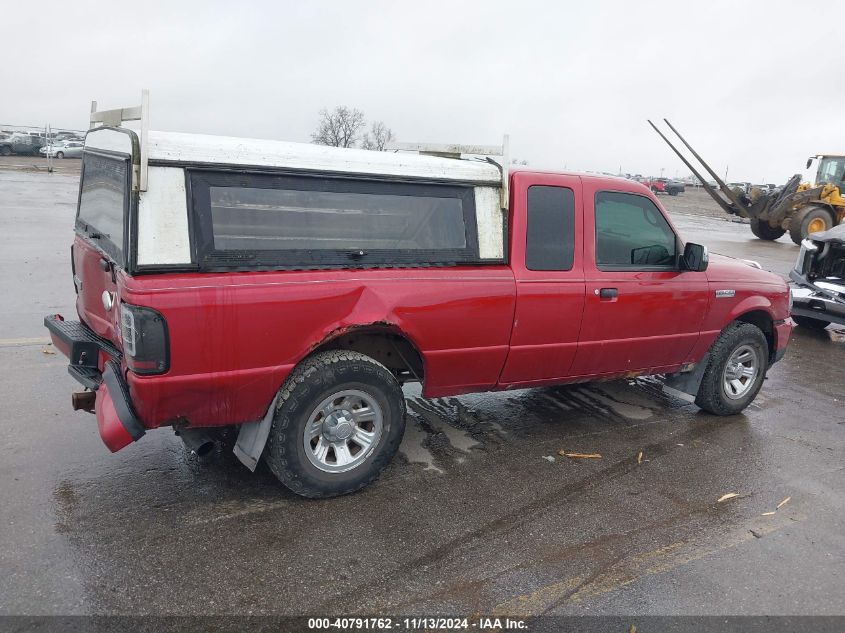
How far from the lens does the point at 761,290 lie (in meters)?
5.54

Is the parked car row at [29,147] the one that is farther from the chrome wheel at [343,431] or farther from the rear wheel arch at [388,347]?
the chrome wheel at [343,431]

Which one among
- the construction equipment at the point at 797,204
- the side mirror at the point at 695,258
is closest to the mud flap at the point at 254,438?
the side mirror at the point at 695,258

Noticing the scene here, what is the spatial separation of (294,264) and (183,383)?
82cm

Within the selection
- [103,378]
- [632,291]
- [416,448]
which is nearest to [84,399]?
[103,378]

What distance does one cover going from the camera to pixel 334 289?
3.63 meters

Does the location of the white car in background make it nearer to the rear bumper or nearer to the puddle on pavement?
the rear bumper

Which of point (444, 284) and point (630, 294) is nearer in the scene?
point (444, 284)

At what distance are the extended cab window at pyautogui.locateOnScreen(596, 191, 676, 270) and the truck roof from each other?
3.09ft

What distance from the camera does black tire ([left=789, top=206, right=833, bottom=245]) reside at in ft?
63.0

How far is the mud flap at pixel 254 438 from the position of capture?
3633mm

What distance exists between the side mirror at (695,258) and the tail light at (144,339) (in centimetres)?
360

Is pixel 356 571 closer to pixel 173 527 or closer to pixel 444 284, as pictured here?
pixel 173 527

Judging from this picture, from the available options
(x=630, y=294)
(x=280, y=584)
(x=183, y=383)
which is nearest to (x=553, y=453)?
(x=630, y=294)

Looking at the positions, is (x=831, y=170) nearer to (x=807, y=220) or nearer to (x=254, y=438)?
(x=807, y=220)
